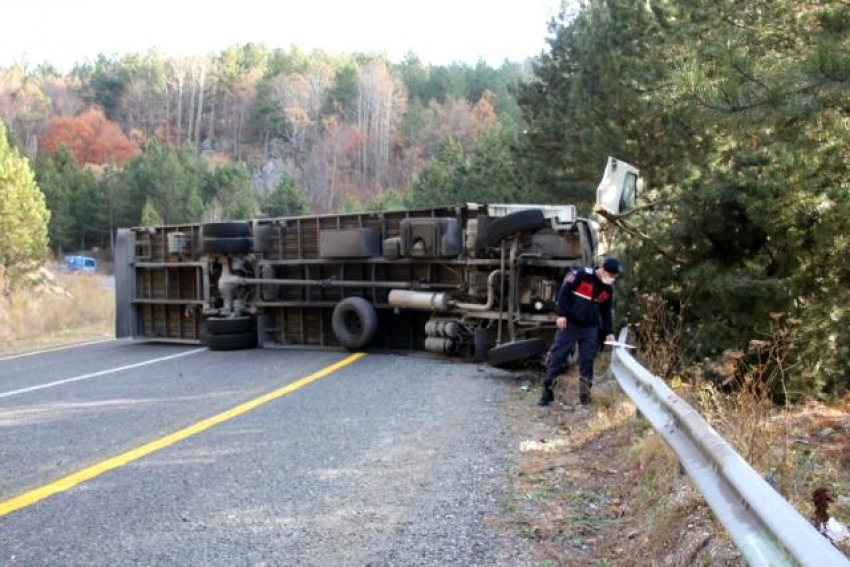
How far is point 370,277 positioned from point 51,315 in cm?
1806

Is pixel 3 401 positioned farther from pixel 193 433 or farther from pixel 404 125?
pixel 404 125

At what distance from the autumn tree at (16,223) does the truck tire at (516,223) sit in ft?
87.1

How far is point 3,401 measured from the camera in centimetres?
758

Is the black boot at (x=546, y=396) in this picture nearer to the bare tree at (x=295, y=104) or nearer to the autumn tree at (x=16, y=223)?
the autumn tree at (x=16, y=223)

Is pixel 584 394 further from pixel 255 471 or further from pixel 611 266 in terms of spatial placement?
pixel 255 471

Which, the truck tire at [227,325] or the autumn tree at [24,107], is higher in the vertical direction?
the autumn tree at [24,107]

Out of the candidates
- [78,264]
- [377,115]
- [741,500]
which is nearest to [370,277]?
[741,500]

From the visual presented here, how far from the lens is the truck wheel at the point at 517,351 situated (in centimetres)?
917

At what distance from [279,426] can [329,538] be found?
2.55 meters

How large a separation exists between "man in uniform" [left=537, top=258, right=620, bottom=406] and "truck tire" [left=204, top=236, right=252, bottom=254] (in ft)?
22.0

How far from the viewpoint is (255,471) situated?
15.8 ft

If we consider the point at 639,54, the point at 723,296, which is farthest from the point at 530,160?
the point at 723,296

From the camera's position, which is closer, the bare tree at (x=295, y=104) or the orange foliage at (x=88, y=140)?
the orange foliage at (x=88, y=140)

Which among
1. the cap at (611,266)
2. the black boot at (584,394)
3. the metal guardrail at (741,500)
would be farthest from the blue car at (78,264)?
the metal guardrail at (741,500)
